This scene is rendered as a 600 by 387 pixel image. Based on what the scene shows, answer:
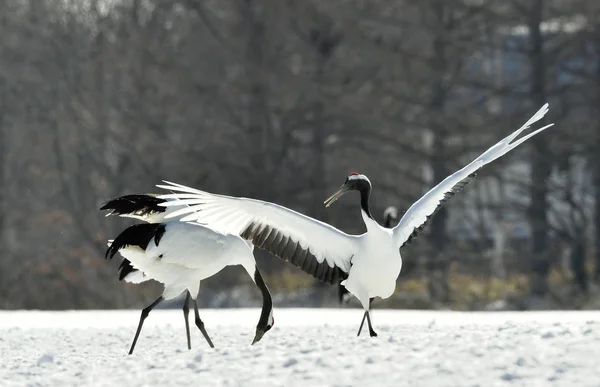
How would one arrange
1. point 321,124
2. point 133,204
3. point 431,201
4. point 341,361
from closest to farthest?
point 341,361, point 133,204, point 431,201, point 321,124

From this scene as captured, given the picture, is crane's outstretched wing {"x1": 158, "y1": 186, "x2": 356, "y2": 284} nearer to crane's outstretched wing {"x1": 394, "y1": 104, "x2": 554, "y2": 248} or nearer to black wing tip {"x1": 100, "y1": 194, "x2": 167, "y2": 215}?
black wing tip {"x1": 100, "y1": 194, "x2": 167, "y2": 215}

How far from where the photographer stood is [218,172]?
2300 centimetres

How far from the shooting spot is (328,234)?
29.5ft

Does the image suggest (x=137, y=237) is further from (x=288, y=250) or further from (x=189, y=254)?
(x=288, y=250)

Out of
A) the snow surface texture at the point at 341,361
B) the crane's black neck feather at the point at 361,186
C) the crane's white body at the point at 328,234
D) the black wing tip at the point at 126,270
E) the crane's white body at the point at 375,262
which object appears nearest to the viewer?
the snow surface texture at the point at 341,361

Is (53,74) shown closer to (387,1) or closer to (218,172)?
(218,172)

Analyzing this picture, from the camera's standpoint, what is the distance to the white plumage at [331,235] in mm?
8562

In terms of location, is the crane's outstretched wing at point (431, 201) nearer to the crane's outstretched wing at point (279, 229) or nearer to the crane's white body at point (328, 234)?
the crane's white body at point (328, 234)

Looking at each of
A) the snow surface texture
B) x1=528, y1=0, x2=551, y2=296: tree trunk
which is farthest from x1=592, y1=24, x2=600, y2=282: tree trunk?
the snow surface texture

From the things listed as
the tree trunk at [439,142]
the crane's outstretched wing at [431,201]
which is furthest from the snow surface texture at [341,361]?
the tree trunk at [439,142]

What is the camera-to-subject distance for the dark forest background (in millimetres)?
22562

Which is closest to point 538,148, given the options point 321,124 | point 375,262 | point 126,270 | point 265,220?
point 321,124

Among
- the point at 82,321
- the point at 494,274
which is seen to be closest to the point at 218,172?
the point at 494,274

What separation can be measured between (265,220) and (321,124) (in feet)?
48.1
